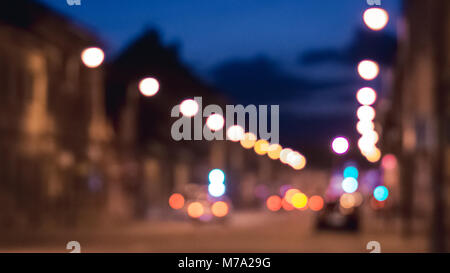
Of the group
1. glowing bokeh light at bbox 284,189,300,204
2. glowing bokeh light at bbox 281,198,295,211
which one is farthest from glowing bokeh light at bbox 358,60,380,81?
glowing bokeh light at bbox 284,189,300,204

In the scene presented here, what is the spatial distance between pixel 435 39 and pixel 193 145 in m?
59.3

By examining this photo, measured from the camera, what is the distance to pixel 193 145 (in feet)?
247

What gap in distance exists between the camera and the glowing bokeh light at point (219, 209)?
40156mm

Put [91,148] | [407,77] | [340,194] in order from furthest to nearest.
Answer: [407,77] → [91,148] → [340,194]

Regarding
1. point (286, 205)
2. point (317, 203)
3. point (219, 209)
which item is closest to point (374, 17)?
point (219, 209)

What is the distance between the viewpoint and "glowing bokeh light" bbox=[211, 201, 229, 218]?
40156 millimetres


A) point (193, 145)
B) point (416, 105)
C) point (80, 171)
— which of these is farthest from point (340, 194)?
point (193, 145)

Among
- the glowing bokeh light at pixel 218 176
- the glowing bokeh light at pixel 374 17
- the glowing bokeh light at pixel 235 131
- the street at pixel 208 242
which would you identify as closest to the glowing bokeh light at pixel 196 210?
the street at pixel 208 242

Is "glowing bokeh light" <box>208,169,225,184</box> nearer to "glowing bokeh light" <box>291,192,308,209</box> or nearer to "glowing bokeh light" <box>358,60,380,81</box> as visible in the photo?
"glowing bokeh light" <box>291,192,308,209</box>

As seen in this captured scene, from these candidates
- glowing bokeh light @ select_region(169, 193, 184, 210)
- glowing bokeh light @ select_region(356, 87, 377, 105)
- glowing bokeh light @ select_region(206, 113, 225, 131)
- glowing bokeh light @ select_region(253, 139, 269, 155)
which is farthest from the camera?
glowing bokeh light @ select_region(169, 193, 184, 210)

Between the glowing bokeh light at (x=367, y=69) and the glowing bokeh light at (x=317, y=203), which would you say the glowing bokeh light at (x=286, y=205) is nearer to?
the glowing bokeh light at (x=317, y=203)

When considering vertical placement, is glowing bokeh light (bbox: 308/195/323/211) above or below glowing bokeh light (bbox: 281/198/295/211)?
below

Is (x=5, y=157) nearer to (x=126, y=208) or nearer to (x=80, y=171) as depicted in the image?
(x=80, y=171)

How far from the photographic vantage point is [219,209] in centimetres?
4034
